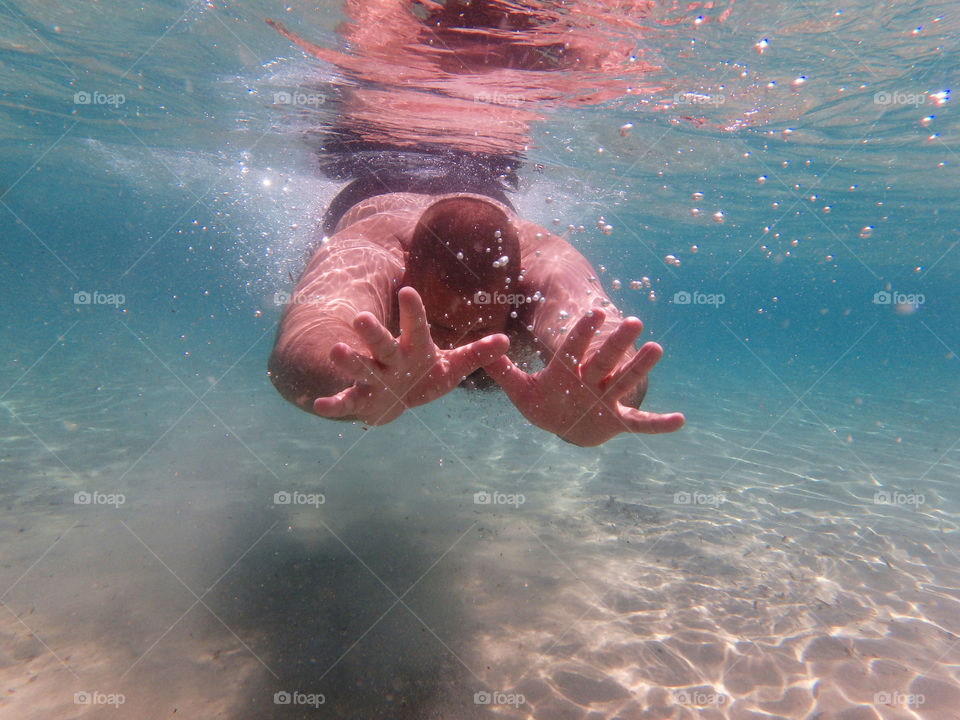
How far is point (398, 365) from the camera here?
241 centimetres

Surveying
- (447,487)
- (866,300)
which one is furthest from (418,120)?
(866,300)

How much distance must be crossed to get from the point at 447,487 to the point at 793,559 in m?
5.29

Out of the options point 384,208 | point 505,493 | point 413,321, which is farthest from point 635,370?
point 505,493

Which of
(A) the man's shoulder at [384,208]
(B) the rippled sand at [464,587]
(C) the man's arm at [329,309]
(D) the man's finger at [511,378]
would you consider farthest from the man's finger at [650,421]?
(A) the man's shoulder at [384,208]

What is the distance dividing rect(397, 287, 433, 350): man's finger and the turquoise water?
3.09 metres

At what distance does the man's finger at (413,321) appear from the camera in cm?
227

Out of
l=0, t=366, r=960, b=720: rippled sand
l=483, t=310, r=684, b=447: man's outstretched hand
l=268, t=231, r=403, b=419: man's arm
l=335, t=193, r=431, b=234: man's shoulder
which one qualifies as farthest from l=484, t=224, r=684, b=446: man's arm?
l=0, t=366, r=960, b=720: rippled sand

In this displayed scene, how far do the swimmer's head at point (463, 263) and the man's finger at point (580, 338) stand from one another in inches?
43.6

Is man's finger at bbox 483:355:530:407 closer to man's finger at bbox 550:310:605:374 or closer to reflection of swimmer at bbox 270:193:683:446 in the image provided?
reflection of swimmer at bbox 270:193:683:446

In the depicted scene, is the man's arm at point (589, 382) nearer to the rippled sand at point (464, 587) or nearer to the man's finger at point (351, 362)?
the man's finger at point (351, 362)

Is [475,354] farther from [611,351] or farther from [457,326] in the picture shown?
[457,326]

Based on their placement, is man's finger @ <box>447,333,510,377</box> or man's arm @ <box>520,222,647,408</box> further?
man's arm @ <box>520,222,647,408</box>

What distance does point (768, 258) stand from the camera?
42844 millimetres

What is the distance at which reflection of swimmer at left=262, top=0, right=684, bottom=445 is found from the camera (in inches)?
99.3
